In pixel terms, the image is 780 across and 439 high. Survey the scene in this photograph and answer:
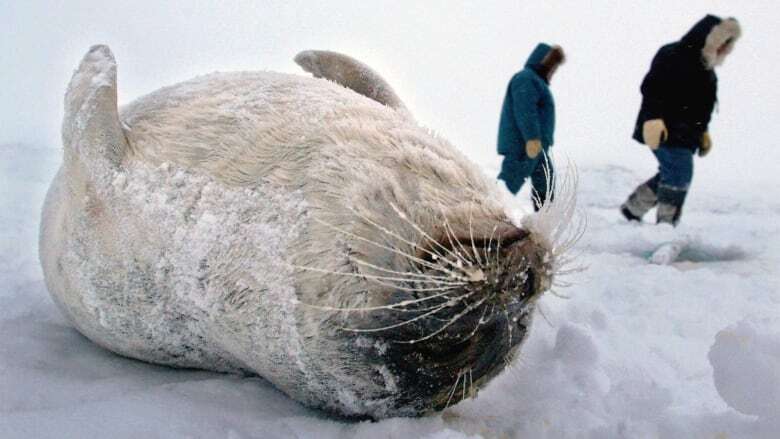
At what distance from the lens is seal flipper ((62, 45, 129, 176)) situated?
229 centimetres

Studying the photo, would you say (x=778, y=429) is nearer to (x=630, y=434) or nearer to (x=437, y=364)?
(x=630, y=434)

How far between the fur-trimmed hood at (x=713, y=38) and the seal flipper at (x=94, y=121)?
5.23 metres

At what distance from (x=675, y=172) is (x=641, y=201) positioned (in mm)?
583

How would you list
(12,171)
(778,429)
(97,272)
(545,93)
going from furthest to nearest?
(12,171)
(545,93)
(97,272)
(778,429)

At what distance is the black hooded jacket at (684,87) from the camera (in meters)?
5.99

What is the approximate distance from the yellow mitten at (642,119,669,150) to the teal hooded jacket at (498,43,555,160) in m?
0.98

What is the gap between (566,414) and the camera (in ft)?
6.16

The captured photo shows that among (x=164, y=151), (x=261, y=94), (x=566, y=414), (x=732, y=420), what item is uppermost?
(x=261, y=94)

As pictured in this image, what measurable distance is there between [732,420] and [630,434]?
0.25 metres

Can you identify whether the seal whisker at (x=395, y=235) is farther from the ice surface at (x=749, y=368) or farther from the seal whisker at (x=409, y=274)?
the ice surface at (x=749, y=368)

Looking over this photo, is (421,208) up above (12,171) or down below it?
above

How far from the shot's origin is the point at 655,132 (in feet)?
19.7

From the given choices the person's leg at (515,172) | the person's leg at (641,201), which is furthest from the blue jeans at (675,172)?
the person's leg at (515,172)

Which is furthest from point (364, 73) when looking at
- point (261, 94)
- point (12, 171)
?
point (12, 171)
